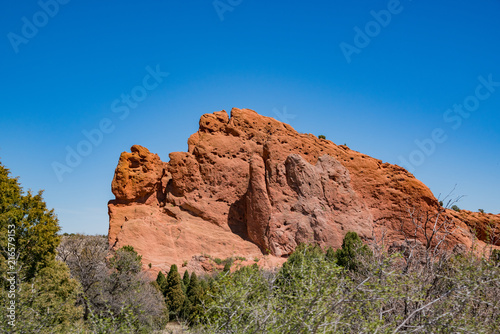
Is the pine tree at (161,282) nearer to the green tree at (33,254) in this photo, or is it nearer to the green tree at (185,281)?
the green tree at (185,281)

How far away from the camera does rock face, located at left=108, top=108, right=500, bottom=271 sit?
3350 centimetres

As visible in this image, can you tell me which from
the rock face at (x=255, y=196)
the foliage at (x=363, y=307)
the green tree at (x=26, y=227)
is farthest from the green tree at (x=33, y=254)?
the rock face at (x=255, y=196)

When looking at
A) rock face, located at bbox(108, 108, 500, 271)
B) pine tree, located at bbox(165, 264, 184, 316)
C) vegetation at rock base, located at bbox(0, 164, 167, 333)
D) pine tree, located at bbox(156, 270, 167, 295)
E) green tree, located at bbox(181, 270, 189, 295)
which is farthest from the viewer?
rock face, located at bbox(108, 108, 500, 271)

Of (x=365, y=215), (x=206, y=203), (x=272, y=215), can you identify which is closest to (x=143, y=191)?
(x=206, y=203)

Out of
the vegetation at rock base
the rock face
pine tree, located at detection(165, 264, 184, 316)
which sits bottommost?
pine tree, located at detection(165, 264, 184, 316)

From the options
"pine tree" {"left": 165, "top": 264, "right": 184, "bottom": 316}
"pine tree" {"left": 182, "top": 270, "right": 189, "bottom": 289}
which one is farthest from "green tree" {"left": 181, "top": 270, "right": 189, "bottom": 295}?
"pine tree" {"left": 165, "top": 264, "right": 184, "bottom": 316}

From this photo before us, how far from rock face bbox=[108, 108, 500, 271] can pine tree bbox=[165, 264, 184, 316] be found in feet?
20.6

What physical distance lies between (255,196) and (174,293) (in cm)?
1278

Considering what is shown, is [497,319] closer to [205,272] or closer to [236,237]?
[205,272]

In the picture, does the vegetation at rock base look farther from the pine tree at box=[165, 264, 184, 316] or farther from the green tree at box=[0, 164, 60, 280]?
the pine tree at box=[165, 264, 184, 316]

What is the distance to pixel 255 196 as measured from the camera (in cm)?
3488

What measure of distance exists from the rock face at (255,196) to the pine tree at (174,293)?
6.28 meters

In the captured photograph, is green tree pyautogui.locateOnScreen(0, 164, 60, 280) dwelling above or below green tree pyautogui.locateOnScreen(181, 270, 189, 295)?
above

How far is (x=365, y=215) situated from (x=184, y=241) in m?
17.9
